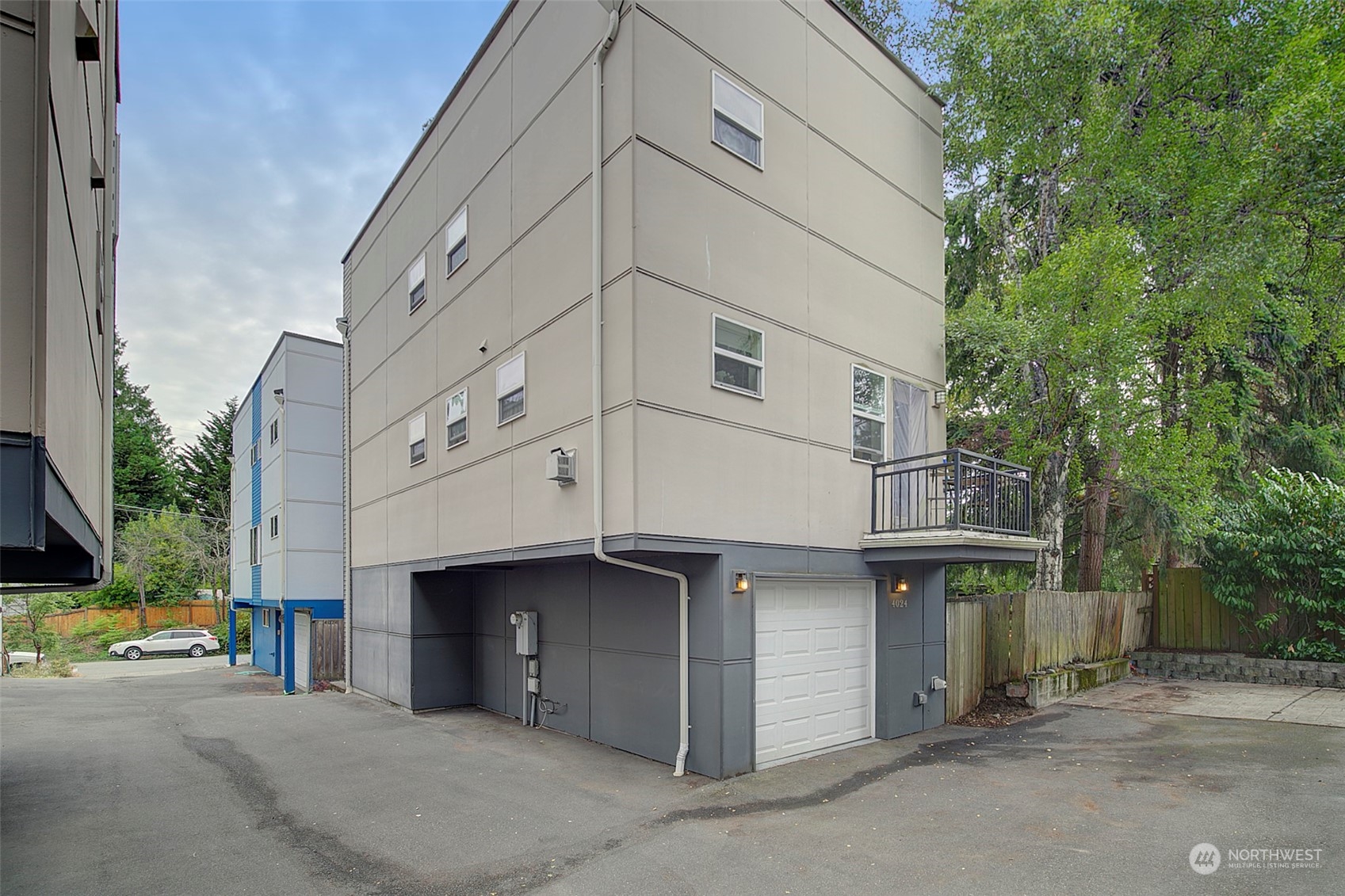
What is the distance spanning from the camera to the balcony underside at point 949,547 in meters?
8.13

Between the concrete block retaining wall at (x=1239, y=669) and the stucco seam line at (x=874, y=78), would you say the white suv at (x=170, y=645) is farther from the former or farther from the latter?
the concrete block retaining wall at (x=1239, y=669)

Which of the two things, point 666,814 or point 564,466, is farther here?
point 564,466

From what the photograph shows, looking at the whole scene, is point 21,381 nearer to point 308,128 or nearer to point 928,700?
point 928,700

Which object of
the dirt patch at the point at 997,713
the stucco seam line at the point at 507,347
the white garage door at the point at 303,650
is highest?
the stucco seam line at the point at 507,347

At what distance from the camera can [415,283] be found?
12109mm

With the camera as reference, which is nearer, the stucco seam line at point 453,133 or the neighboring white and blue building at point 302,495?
the stucco seam line at point 453,133

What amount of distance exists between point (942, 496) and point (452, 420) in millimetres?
6595

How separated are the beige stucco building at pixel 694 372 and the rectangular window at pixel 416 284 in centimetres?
25

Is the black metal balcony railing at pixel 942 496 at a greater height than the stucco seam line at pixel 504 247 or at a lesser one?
lesser

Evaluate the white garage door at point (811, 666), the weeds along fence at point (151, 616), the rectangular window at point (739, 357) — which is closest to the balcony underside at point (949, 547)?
the white garage door at point (811, 666)

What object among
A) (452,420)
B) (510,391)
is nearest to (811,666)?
(510,391)

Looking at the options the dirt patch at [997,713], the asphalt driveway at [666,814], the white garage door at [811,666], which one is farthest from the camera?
the dirt patch at [997,713]

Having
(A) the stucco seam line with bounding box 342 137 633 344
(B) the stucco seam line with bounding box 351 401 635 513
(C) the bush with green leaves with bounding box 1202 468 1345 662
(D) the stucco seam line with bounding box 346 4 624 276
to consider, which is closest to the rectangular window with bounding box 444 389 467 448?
(B) the stucco seam line with bounding box 351 401 635 513

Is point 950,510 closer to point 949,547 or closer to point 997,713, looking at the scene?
point 949,547
